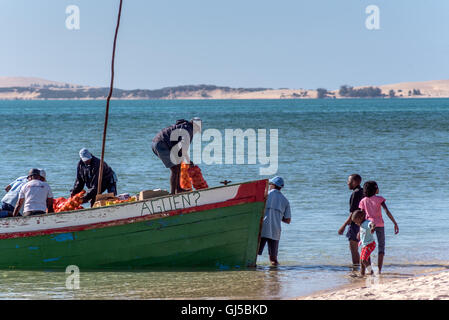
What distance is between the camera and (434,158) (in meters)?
30.0

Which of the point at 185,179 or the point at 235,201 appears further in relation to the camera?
the point at 185,179

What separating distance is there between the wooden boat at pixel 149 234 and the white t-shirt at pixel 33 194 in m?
0.18

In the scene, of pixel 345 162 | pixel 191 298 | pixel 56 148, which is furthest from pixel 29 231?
pixel 56 148

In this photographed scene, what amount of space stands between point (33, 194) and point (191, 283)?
2.50 metres

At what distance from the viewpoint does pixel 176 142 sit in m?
10.7

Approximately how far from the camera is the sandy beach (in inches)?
310

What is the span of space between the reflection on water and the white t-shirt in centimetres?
92

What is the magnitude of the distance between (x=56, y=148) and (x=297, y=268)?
28211mm

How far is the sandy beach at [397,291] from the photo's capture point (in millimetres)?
7883

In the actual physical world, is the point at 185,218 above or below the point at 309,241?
above

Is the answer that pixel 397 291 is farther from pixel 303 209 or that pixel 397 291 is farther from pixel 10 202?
pixel 303 209

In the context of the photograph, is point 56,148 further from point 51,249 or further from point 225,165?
point 51,249

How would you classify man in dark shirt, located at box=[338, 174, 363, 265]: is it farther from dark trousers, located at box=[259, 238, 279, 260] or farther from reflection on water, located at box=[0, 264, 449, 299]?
dark trousers, located at box=[259, 238, 279, 260]

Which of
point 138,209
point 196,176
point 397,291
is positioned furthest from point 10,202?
point 397,291
